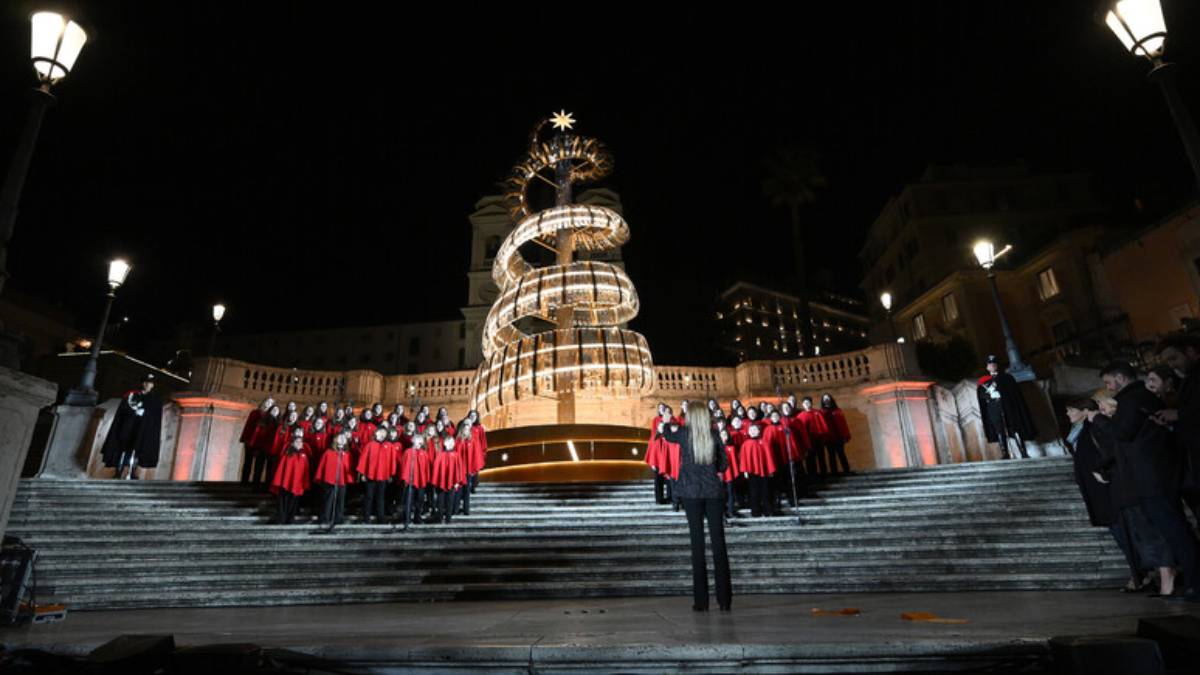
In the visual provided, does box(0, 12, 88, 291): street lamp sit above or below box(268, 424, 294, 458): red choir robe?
above

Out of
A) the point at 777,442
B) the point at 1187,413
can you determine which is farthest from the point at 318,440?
the point at 1187,413

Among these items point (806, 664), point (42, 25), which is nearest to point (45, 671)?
point (806, 664)

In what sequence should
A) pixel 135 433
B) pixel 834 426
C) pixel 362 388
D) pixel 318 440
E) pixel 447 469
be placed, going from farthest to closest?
pixel 362 388
pixel 834 426
pixel 135 433
pixel 318 440
pixel 447 469

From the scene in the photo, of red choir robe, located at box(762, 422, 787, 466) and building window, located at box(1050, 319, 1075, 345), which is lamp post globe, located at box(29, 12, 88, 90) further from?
building window, located at box(1050, 319, 1075, 345)

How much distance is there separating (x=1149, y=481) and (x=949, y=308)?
35.9 m

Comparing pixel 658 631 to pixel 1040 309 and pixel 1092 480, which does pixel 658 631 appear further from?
pixel 1040 309

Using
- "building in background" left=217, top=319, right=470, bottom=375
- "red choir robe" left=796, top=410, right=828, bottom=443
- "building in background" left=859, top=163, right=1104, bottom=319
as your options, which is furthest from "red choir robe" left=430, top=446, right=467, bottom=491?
"building in background" left=217, top=319, right=470, bottom=375

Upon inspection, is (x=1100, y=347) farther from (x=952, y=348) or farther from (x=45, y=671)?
(x=45, y=671)

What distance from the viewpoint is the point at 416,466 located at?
33.4ft

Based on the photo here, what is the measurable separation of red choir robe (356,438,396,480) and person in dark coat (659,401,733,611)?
6508mm

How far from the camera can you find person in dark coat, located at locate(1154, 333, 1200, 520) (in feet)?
15.1

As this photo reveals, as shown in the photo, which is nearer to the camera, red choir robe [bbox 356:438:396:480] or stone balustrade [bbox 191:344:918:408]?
red choir robe [bbox 356:438:396:480]

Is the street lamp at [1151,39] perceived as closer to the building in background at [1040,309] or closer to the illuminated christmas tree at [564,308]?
the illuminated christmas tree at [564,308]

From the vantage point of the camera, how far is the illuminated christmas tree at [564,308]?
58.3 feet
